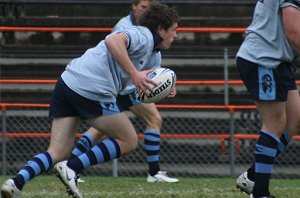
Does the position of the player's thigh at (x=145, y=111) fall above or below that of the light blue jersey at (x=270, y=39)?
below

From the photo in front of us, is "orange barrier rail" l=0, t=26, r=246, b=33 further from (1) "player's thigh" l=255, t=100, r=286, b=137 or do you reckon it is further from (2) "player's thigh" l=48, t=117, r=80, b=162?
(1) "player's thigh" l=255, t=100, r=286, b=137

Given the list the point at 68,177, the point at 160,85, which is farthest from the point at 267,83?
the point at 68,177

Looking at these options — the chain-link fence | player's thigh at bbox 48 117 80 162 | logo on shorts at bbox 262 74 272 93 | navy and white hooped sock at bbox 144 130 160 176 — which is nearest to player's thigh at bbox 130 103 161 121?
navy and white hooped sock at bbox 144 130 160 176

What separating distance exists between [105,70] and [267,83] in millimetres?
1116

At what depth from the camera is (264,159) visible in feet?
20.0

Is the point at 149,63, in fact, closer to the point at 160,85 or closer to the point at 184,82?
the point at 160,85

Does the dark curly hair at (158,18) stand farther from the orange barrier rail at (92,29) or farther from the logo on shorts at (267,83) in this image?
the orange barrier rail at (92,29)

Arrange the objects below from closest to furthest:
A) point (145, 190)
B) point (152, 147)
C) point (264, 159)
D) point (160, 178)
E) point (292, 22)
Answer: point (292, 22), point (264, 159), point (145, 190), point (160, 178), point (152, 147)

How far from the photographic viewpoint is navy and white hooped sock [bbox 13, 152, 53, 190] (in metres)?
6.09

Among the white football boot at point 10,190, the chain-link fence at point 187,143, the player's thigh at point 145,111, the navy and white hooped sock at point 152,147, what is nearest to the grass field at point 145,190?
the navy and white hooped sock at point 152,147

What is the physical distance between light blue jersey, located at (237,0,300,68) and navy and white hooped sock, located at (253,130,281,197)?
0.50m

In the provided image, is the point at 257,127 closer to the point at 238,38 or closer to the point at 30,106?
the point at 238,38

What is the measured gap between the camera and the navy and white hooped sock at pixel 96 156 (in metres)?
6.17

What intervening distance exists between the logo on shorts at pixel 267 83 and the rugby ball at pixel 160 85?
0.69 m
